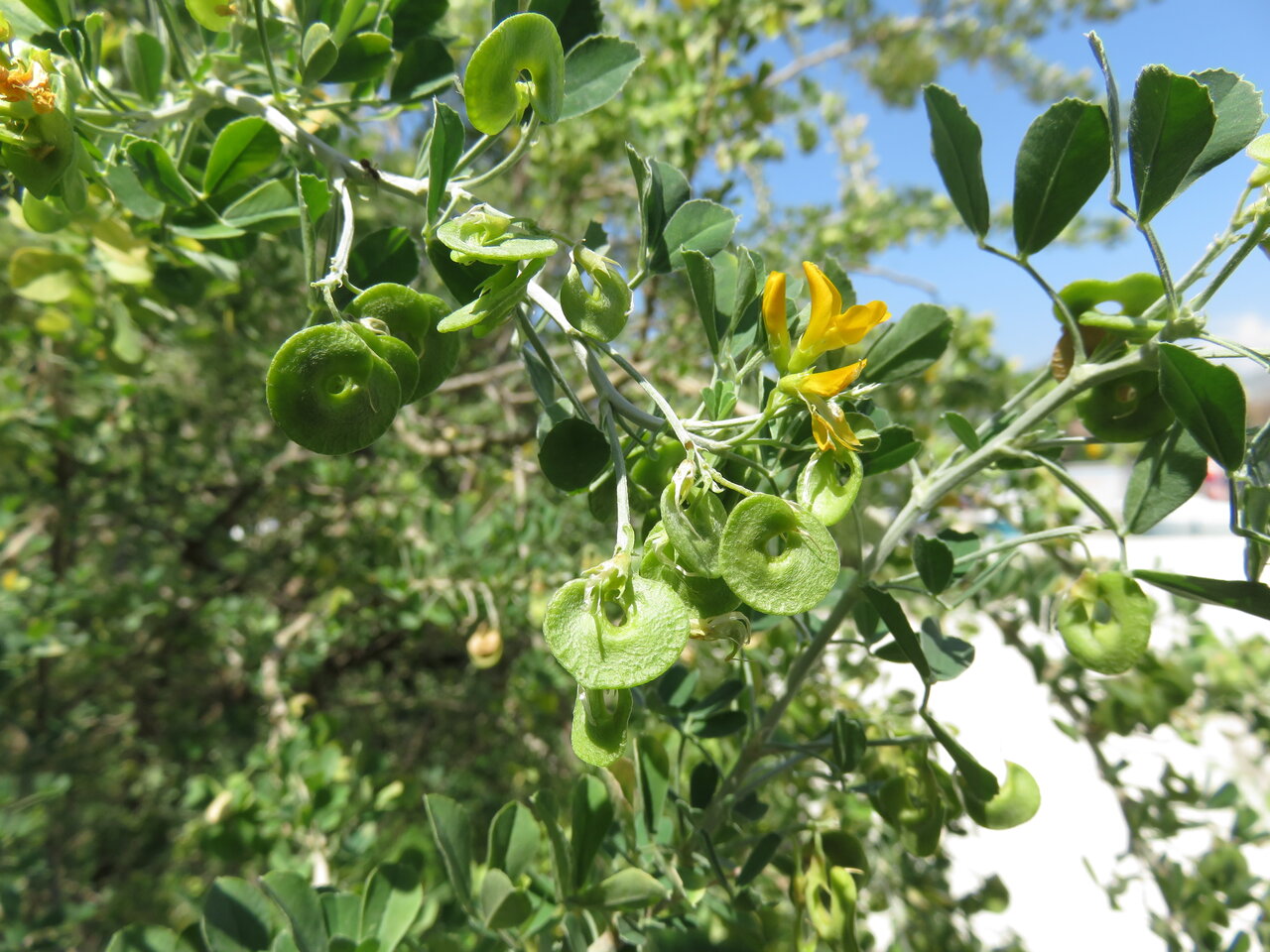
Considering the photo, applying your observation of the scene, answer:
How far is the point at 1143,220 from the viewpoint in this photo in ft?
1.39

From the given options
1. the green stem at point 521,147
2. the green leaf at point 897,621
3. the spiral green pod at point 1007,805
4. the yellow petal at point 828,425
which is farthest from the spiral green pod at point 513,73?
the spiral green pod at point 1007,805

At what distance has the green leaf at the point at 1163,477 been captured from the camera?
476mm

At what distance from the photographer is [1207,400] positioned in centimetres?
38

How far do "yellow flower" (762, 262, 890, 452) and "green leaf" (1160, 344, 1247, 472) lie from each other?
0.15 m

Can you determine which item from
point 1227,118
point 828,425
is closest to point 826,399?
point 828,425

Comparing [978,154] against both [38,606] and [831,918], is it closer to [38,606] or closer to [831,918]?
[831,918]

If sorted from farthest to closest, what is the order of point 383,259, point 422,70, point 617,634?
point 422,70 < point 383,259 < point 617,634

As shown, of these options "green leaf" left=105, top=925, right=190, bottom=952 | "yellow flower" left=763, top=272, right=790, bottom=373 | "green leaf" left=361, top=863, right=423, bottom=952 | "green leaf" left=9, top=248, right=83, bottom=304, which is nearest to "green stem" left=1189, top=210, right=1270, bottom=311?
"yellow flower" left=763, top=272, right=790, bottom=373

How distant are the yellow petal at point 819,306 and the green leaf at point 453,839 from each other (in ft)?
1.37

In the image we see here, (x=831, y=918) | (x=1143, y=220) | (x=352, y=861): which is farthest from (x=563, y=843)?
(x=352, y=861)

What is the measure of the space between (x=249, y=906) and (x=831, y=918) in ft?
1.49

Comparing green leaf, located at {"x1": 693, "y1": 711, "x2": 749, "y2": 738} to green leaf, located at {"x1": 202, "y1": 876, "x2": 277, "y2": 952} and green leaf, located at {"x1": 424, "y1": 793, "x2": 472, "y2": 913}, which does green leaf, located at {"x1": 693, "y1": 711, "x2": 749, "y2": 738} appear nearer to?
green leaf, located at {"x1": 424, "y1": 793, "x2": 472, "y2": 913}

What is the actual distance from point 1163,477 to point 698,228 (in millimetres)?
356

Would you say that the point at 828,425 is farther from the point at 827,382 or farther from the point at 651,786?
the point at 651,786
